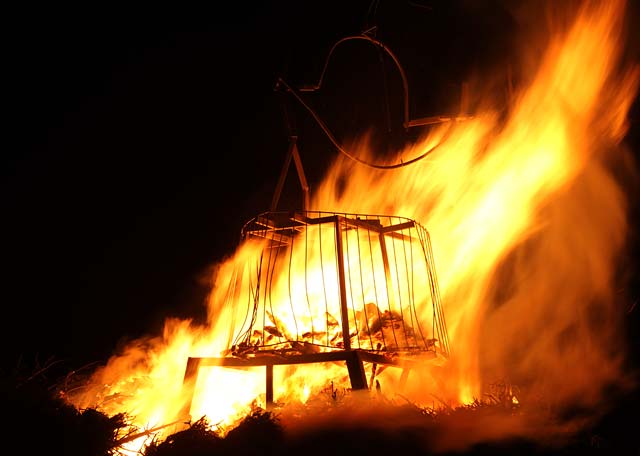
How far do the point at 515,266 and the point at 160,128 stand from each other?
3071mm

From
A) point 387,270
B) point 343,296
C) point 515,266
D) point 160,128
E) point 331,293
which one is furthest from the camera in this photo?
point 160,128

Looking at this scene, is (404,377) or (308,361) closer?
(308,361)

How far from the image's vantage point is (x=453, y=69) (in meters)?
3.96

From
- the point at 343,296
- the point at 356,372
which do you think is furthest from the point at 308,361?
the point at 343,296

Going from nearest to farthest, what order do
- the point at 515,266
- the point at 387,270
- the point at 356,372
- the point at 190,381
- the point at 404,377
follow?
the point at 356,372 → the point at 190,381 → the point at 404,377 → the point at 387,270 → the point at 515,266

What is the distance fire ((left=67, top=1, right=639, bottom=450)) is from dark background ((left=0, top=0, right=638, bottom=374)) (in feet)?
1.64

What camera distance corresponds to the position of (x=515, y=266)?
351cm

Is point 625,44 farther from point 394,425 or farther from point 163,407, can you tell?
point 163,407

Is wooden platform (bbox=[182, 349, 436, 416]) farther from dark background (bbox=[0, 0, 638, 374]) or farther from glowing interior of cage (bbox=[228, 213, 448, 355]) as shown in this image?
dark background (bbox=[0, 0, 638, 374])

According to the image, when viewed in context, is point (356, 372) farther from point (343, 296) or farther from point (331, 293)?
point (331, 293)

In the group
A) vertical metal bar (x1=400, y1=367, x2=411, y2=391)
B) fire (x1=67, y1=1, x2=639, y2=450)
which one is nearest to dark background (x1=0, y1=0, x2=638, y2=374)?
fire (x1=67, y1=1, x2=639, y2=450)

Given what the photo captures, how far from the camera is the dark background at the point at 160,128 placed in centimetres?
396

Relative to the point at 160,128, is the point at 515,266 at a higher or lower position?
lower

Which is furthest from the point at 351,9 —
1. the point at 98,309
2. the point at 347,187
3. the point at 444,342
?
the point at 98,309
